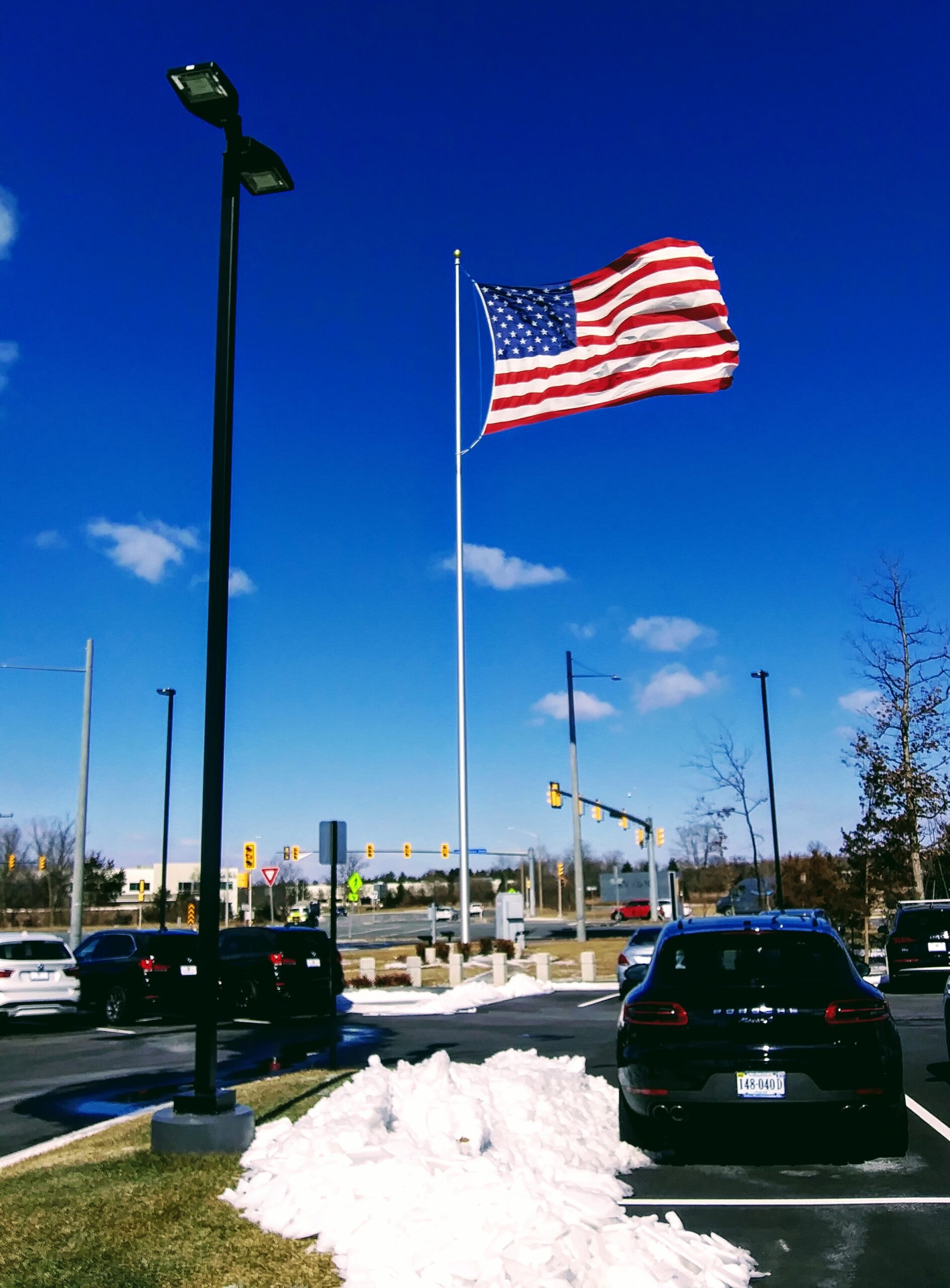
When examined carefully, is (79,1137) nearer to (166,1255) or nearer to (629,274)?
(166,1255)

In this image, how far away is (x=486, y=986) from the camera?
83.4 ft

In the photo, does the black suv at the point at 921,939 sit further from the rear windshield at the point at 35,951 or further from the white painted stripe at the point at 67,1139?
the white painted stripe at the point at 67,1139

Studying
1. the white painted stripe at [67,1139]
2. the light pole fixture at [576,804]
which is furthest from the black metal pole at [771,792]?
the white painted stripe at [67,1139]

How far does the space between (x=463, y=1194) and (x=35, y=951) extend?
53.2 feet

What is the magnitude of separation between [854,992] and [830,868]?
43294 mm

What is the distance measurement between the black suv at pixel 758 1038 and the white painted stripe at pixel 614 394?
9.53 m

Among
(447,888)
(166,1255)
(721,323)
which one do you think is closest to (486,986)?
(721,323)

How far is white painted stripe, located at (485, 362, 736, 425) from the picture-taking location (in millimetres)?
15773

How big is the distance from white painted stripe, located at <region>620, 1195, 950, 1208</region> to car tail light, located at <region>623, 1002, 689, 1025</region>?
3.42 ft

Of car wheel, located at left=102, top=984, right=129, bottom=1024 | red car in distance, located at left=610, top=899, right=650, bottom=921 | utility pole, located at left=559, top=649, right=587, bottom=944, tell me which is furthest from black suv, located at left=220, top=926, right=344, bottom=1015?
red car in distance, located at left=610, top=899, right=650, bottom=921

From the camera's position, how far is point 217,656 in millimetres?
8492

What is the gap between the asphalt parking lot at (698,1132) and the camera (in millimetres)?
Answer: 5969

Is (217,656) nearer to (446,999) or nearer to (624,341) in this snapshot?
(624,341)

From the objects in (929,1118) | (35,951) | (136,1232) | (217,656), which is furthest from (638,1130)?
(35,951)
